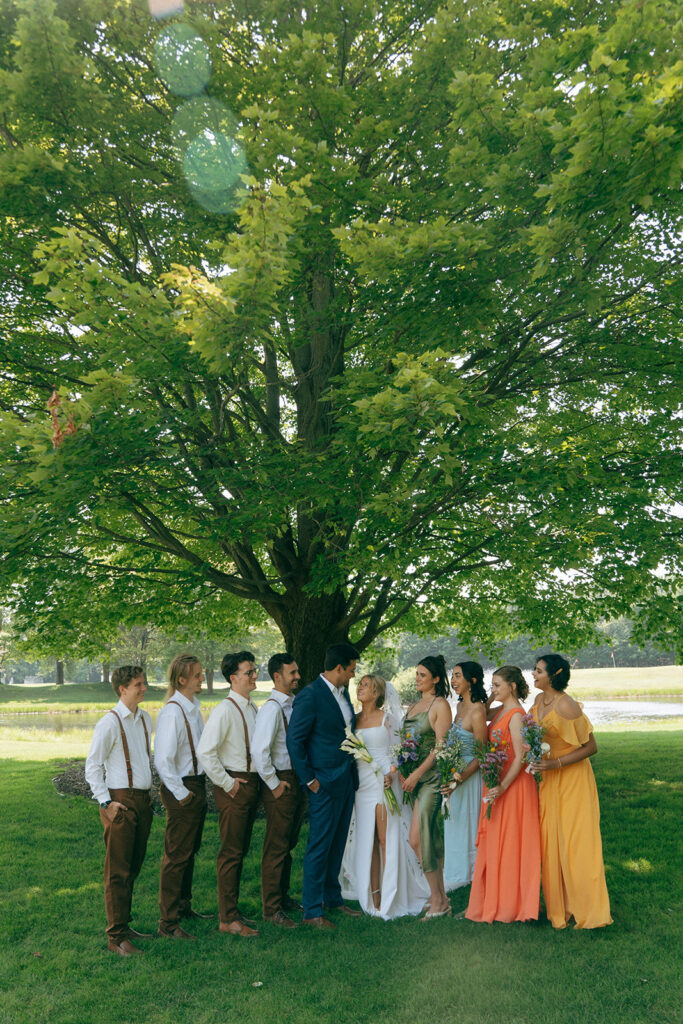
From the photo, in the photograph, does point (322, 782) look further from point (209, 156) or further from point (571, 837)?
point (209, 156)

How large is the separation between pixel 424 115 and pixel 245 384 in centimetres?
394

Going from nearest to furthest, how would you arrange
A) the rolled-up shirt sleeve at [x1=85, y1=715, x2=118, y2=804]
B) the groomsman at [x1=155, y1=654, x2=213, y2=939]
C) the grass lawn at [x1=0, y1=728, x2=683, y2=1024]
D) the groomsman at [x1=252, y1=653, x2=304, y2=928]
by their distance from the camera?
the grass lawn at [x1=0, y1=728, x2=683, y2=1024] < the rolled-up shirt sleeve at [x1=85, y1=715, x2=118, y2=804] < the groomsman at [x1=155, y1=654, x2=213, y2=939] < the groomsman at [x1=252, y1=653, x2=304, y2=928]

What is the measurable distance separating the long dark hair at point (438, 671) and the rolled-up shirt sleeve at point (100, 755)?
9.55 feet

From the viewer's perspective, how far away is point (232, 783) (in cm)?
689

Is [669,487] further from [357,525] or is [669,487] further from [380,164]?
[380,164]

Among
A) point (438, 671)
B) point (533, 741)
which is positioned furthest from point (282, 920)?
point (533, 741)

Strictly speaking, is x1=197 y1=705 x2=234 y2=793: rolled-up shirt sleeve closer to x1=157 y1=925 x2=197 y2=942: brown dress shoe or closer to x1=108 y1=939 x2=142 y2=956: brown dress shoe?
x1=157 y1=925 x2=197 y2=942: brown dress shoe

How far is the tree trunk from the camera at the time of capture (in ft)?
38.4

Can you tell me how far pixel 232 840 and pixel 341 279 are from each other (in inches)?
244

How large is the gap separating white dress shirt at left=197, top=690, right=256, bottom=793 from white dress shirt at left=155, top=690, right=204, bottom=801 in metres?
0.15

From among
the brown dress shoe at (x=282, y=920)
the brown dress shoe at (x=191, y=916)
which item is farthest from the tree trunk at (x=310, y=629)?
the brown dress shoe at (x=282, y=920)

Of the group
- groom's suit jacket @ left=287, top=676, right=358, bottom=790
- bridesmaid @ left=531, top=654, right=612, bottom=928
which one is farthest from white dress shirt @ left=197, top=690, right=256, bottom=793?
bridesmaid @ left=531, top=654, right=612, bottom=928

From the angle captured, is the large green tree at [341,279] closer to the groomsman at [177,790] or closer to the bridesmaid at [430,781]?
the bridesmaid at [430,781]

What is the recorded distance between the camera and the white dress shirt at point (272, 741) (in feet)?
23.2
